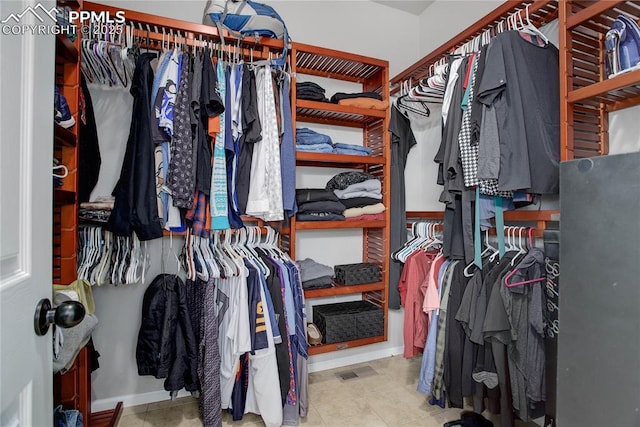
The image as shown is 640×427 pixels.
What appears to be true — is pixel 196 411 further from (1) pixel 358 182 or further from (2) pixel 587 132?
(2) pixel 587 132

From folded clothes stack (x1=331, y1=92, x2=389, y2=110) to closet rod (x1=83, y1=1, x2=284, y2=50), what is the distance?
1.68ft

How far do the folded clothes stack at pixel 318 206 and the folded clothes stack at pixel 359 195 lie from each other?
0.08 m

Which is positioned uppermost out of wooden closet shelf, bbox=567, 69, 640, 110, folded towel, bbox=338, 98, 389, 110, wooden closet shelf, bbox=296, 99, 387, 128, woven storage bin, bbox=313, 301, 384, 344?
folded towel, bbox=338, 98, 389, 110

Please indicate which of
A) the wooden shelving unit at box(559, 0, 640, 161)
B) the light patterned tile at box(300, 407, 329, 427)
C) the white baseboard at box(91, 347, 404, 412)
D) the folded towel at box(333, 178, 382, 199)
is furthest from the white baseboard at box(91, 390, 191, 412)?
the wooden shelving unit at box(559, 0, 640, 161)

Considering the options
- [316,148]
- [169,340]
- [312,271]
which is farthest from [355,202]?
[169,340]

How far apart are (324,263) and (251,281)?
0.90 metres

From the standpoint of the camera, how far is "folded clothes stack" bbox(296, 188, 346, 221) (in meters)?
2.01

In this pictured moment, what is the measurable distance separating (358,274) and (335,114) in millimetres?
1166

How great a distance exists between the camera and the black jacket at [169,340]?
5.09 feet

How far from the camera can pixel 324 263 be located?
7.88ft

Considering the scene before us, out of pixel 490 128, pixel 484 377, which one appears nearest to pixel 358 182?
pixel 490 128

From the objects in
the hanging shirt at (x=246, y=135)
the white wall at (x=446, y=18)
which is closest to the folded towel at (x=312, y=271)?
the hanging shirt at (x=246, y=135)

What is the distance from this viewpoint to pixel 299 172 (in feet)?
7.55

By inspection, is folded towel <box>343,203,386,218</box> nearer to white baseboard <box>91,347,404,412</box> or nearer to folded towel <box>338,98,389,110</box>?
folded towel <box>338,98,389,110</box>
